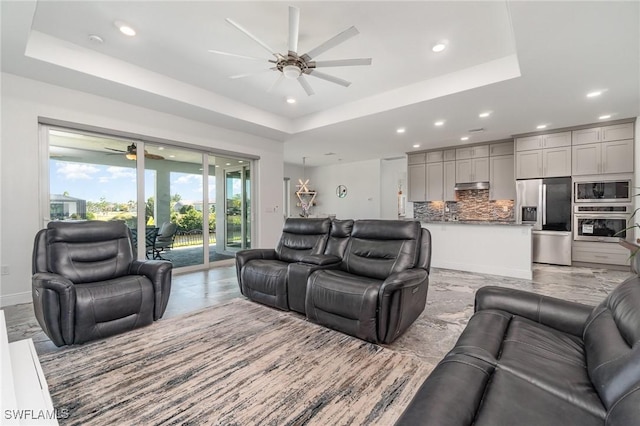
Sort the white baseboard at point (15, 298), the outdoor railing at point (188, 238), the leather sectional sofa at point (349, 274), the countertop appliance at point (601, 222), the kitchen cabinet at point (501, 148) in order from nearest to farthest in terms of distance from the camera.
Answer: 1. the leather sectional sofa at point (349, 274)
2. the white baseboard at point (15, 298)
3. the countertop appliance at point (601, 222)
4. the outdoor railing at point (188, 238)
5. the kitchen cabinet at point (501, 148)

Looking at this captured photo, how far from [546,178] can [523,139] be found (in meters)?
0.90

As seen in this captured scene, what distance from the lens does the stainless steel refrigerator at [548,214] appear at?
17.4ft

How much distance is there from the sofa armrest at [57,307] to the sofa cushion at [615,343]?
3084mm

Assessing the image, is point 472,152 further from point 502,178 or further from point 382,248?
point 382,248

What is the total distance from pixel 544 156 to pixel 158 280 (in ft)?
22.5

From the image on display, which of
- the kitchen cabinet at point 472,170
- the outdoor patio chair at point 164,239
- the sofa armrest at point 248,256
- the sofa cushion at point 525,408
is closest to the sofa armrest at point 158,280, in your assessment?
the sofa armrest at point 248,256

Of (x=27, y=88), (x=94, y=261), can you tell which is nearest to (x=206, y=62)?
(x=27, y=88)

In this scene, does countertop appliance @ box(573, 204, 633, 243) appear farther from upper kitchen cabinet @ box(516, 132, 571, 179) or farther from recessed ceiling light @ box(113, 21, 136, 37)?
recessed ceiling light @ box(113, 21, 136, 37)

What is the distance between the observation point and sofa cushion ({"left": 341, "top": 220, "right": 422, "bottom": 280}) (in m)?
2.72

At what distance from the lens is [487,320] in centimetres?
160

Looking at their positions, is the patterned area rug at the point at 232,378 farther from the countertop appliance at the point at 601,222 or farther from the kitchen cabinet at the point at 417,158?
the kitchen cabinet at the point at 417,158

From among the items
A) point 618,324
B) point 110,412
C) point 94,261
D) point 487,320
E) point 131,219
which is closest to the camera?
point 618,324

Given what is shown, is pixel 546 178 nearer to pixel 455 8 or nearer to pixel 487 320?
pixel 455 8

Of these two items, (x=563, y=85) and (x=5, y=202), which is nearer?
(x=5, y=202)
